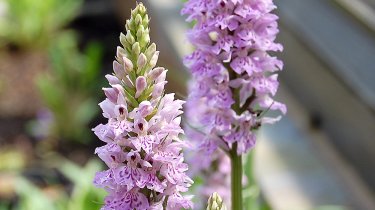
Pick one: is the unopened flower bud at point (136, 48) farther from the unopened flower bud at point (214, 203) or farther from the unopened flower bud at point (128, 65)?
Result: the unopened flower bud at point (214, 203)

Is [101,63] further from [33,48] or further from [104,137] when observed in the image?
[104,137]

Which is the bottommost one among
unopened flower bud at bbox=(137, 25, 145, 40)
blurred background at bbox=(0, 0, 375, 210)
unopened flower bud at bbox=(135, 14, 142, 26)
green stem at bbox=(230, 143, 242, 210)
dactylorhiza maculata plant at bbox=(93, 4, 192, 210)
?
dactylorhiza maculata plant at bbox=(93, 4, 192, 210)

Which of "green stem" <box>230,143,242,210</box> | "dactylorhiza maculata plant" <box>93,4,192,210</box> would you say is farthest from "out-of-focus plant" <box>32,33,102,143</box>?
"dactylorhiza maculata plant" <box>93,4,192,210</box>

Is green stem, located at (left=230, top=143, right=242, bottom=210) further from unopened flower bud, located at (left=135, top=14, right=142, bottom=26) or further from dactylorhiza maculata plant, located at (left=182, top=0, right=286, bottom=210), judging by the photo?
unopened flower bud, located at (left=135, top=14, right=142, bottom=26)

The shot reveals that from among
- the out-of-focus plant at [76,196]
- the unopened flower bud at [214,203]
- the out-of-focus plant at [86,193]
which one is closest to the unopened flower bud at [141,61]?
the unopened flower bud at [214,203]

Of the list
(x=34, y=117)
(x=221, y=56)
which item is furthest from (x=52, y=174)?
(x=221, y=56)

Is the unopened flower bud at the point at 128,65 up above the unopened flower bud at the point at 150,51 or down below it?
below

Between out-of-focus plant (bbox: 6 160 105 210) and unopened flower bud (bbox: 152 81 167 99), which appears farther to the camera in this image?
out-of-focus plant (bbox: 6 160 105 210)
